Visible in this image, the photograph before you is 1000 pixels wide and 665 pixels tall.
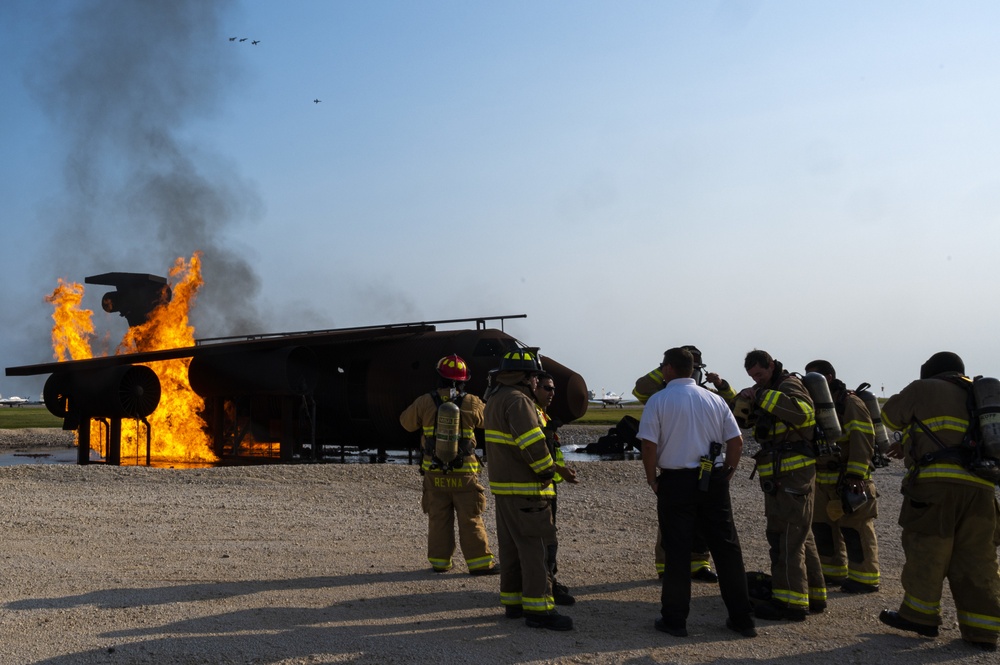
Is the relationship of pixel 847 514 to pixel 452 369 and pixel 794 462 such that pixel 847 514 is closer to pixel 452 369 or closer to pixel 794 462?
pixel 794 462

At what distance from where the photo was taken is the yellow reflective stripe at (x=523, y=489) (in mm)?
6910

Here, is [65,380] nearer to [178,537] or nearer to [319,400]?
[319,400]

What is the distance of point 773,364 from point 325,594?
176 inches

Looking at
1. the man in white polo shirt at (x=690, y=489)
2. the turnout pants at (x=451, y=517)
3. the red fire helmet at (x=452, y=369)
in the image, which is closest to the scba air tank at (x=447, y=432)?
the turnout pants at (x=451, y=517)

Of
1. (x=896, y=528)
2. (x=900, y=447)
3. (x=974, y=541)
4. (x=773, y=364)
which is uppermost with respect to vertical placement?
(x=773, y=364)

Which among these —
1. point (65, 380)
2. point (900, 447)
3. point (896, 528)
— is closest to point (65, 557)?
point (900, 447)

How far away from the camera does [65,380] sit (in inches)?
839

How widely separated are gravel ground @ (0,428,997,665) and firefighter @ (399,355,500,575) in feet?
1.00

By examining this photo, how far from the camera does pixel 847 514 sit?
8.16m

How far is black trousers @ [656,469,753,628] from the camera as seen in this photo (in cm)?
673

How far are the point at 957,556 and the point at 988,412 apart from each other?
1.10m

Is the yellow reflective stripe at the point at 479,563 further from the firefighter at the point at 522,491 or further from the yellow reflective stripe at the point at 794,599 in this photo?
the yellow reflective stripe at the point at 794,599

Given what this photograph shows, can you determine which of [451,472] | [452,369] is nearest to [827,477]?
[451,472]

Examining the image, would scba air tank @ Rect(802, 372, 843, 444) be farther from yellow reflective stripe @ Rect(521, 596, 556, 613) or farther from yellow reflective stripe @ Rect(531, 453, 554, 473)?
yellow reflective stripe @ Rect(521, 596, 556, 613)
